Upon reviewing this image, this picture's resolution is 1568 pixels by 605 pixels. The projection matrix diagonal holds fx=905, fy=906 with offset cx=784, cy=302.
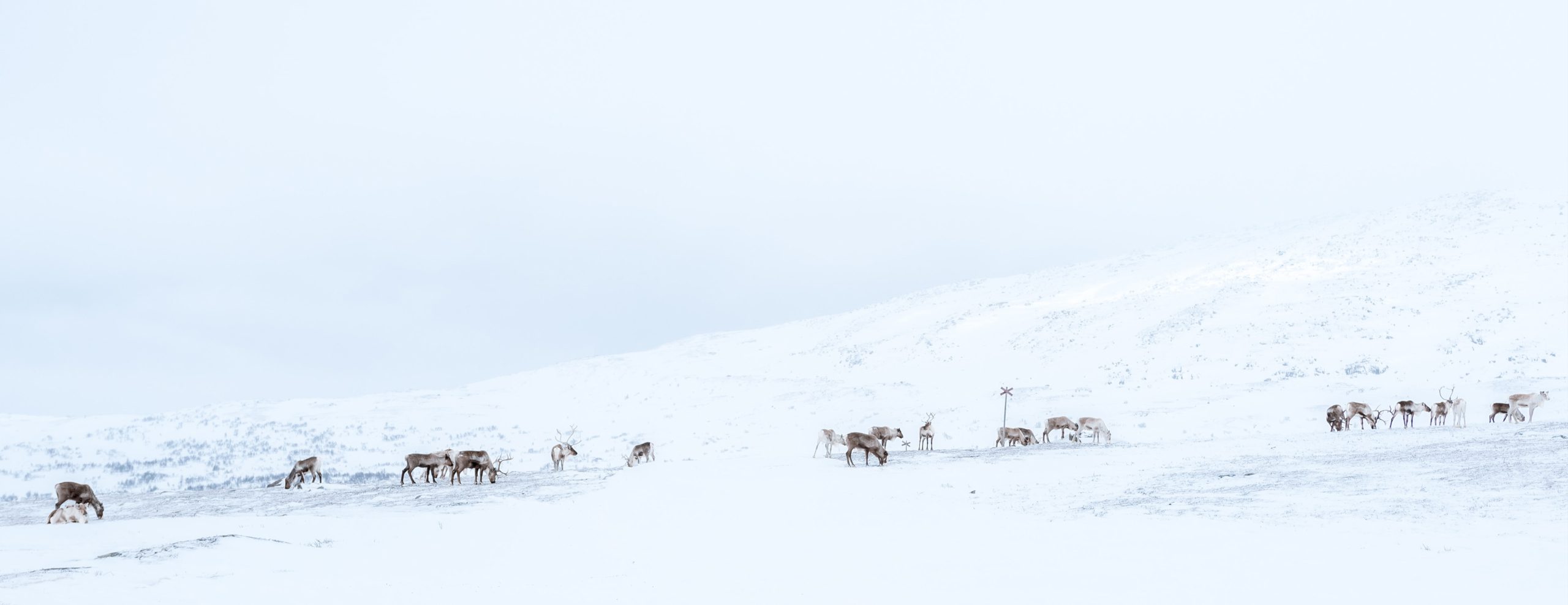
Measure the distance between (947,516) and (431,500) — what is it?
40.5 ft

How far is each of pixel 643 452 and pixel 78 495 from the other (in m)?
16.0

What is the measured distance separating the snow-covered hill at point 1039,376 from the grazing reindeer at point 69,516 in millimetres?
18106

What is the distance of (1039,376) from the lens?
177 ft

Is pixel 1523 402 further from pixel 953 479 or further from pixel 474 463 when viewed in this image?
pixel 474 463

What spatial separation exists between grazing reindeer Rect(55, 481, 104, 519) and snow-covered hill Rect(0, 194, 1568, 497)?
16782 mm

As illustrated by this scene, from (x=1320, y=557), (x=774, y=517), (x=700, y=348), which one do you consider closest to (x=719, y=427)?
(x=774, y=517)

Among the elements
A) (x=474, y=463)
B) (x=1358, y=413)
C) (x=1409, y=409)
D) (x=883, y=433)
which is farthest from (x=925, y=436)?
(x=1409, y=409)

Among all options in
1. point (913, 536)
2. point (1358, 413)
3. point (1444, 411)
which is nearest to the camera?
point (913, 536)

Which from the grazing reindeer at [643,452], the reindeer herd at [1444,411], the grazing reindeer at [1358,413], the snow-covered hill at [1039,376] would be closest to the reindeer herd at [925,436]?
the snow-covered hill at [1039,376]

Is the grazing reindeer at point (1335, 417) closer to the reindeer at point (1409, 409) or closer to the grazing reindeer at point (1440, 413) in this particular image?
the reindeer at point (1409, 409)

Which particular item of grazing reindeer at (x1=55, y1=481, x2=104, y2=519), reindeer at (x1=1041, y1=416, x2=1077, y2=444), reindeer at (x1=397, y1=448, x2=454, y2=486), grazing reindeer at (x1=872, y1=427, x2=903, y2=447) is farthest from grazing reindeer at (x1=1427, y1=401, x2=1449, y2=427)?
grazing reindeer at (x1=55, y1=481, x2=104, y2=519)

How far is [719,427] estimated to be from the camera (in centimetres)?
4944

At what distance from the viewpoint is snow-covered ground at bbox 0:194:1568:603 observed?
34.9 ft

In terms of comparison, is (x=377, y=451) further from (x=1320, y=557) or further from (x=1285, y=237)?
(x=1285, y=237)
